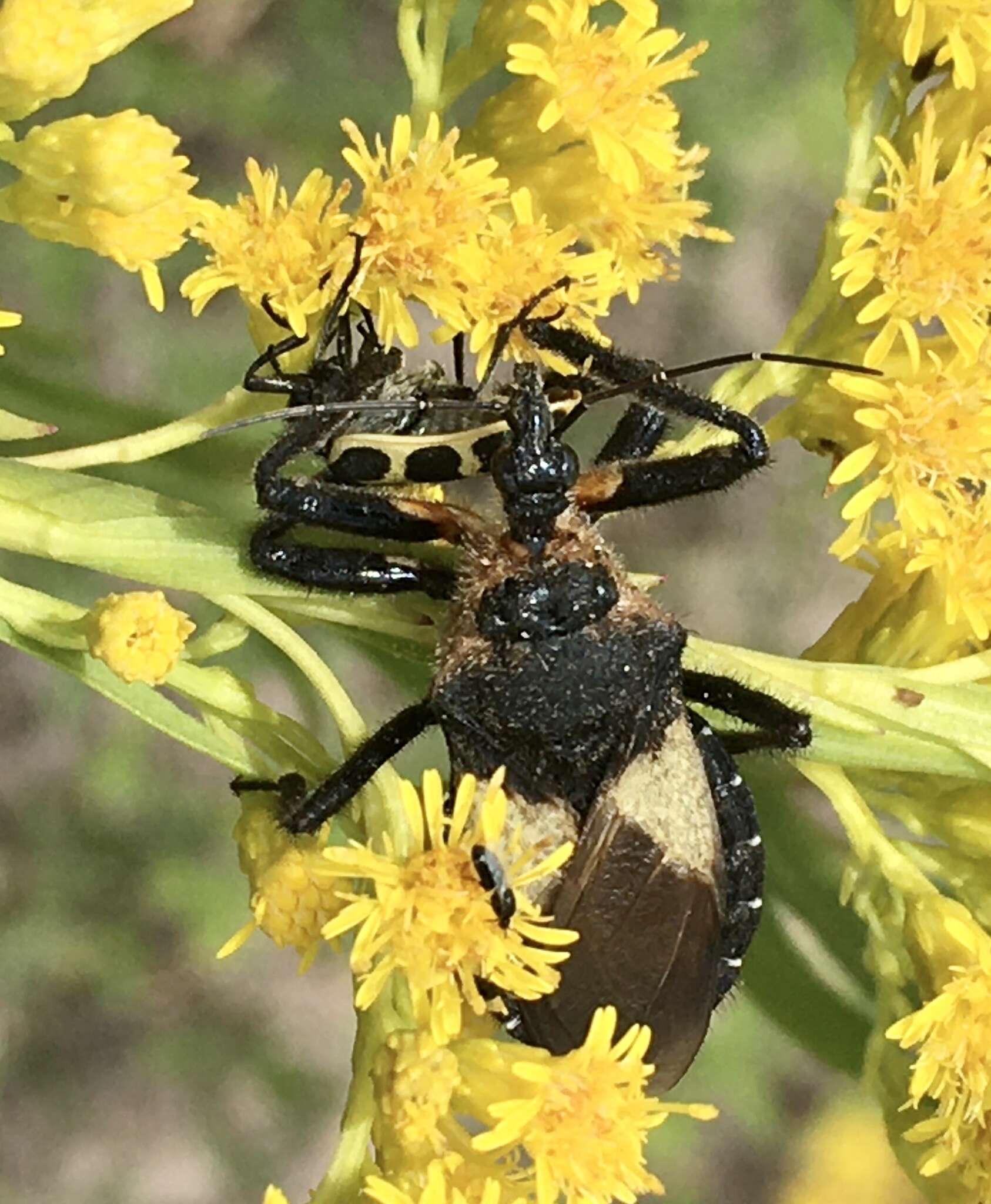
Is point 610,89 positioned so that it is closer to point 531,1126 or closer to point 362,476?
point 362,476

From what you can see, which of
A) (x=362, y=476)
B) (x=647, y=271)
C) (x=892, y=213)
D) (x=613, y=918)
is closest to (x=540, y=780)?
(x=613, y=918)

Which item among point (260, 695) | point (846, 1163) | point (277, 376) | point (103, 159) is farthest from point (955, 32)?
point (846, 1163)

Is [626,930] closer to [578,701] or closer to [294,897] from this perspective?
[578,701]

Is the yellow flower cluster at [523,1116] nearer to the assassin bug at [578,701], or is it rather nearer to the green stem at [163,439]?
the assassin bug at [578,701]

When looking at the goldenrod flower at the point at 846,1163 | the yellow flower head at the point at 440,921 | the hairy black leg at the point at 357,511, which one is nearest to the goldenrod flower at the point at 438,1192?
the yellow flower head at the point at 440,921

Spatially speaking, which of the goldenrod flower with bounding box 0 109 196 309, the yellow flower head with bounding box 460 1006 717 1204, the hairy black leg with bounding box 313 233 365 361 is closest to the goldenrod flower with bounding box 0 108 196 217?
the goldenrod flower with bounding box 0 109 196 309

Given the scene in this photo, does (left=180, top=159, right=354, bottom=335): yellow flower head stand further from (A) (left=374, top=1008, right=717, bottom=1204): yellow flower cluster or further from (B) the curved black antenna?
(A) (left=374, top=1008, right=717, bottom=1204): yellow flower cluster
